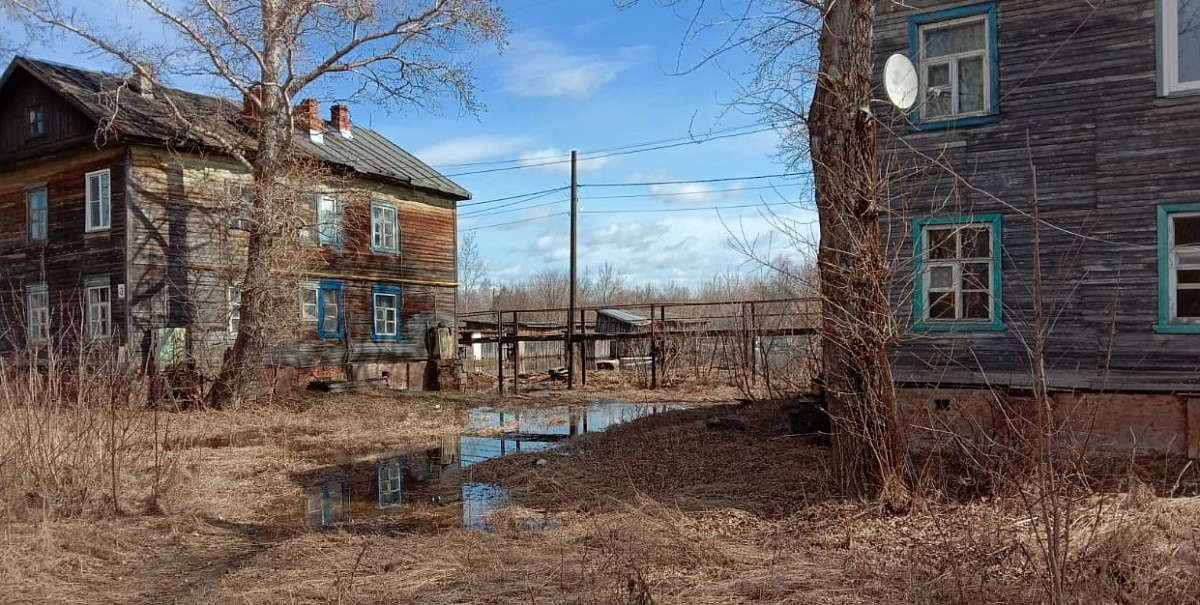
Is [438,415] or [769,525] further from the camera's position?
[438,415]

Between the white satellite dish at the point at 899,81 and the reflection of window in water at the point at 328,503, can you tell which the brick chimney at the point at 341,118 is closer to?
the reflection of window in water at the point at 328,503

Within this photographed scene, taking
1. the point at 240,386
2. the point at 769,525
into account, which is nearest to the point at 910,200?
the point at 769,525

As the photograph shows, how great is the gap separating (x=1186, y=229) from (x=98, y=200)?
73.3 feet

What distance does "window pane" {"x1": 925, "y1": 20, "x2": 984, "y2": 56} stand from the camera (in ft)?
38.5

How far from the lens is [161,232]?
19.9 metres

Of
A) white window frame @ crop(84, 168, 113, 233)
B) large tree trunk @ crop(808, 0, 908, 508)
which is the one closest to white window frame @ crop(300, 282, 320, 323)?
white window frame @ crop(84, 168, 113, 233)

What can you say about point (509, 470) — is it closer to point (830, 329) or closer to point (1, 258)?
point (830, 329)

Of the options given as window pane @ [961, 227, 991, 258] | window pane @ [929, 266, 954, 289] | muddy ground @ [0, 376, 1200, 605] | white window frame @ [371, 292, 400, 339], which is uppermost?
window pane @ [961, 227, 991, 258]

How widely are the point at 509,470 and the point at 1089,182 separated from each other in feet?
28.5

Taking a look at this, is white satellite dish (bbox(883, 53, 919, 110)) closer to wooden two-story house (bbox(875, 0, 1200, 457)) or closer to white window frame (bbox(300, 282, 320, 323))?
wooden two-story house (bbox(875, 0, 1200, 457))

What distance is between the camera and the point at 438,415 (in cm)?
1897

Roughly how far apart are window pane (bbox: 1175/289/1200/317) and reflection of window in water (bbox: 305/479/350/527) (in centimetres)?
1060

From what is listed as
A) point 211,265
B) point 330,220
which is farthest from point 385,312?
point 211,265

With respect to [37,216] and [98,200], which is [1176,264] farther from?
[37,216]
